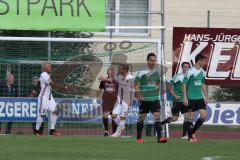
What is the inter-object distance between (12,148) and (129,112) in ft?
28.3

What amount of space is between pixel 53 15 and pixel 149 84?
488 cm

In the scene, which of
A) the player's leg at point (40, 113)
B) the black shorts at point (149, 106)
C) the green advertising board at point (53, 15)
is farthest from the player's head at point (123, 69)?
the black shorts at point (149, 106)

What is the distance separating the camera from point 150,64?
58.9 feet

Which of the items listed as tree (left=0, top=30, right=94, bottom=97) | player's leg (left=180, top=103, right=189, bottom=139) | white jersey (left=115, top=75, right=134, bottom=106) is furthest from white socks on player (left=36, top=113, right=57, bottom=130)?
player's leg (left=180, top=103, right=189, bottom=139)

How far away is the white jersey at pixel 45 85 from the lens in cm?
2189

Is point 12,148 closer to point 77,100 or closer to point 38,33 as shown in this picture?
point 77,100

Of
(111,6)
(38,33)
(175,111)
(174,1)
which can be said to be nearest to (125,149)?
(175,111)

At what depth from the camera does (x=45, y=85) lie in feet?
72.4

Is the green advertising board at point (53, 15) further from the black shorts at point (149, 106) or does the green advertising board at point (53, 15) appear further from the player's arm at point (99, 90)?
the black shorts at point (149, 106)

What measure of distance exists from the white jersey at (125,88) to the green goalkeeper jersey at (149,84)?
4354mm

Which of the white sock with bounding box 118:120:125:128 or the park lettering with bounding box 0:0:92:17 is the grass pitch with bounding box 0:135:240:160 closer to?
the white sock with bounding box 118:120:125:128

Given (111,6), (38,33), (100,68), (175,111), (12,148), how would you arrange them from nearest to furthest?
(12,148), (175,111), (100,68), (38,33), (111,6)

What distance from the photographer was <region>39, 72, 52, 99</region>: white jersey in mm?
21891

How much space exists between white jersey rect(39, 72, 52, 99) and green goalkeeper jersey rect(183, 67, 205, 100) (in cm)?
435
